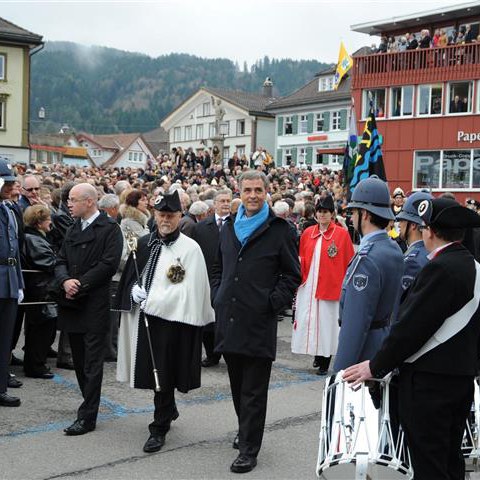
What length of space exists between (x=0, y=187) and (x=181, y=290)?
217cm

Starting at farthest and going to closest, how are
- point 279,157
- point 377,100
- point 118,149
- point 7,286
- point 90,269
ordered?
point 118,149
point 279,157
point 377,100
point 7,286
point 90,269

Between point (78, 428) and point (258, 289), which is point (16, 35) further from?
point (258, 289)

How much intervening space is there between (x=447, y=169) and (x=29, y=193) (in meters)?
29.2

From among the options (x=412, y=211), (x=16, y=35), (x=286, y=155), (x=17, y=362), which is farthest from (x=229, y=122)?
(x=412, y=211)

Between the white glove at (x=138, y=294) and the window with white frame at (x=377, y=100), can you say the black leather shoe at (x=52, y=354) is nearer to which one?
the white glove at (x=138, y=294)

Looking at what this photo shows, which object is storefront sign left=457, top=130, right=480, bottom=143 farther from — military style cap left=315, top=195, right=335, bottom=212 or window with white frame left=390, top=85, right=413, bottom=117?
military style cap left=315, top=195, right=335, bottom=212

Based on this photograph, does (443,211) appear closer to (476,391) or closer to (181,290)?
(476,391)

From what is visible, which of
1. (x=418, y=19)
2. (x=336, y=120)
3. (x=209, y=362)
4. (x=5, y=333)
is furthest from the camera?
(x=336, y=120)

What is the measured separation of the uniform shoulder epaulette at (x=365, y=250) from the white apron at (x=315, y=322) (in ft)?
14.0

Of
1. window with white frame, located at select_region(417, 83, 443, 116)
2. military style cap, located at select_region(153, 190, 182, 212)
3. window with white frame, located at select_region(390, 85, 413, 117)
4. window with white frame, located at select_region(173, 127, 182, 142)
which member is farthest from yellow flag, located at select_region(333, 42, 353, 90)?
military style cap, located at select_region(153, 190, 182, 212)

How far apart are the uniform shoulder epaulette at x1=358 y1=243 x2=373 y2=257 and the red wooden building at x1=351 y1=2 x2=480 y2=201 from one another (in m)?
31.5

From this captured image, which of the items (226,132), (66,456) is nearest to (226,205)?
(66,456)

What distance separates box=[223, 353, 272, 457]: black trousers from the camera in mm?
5613

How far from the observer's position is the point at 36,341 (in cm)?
828
